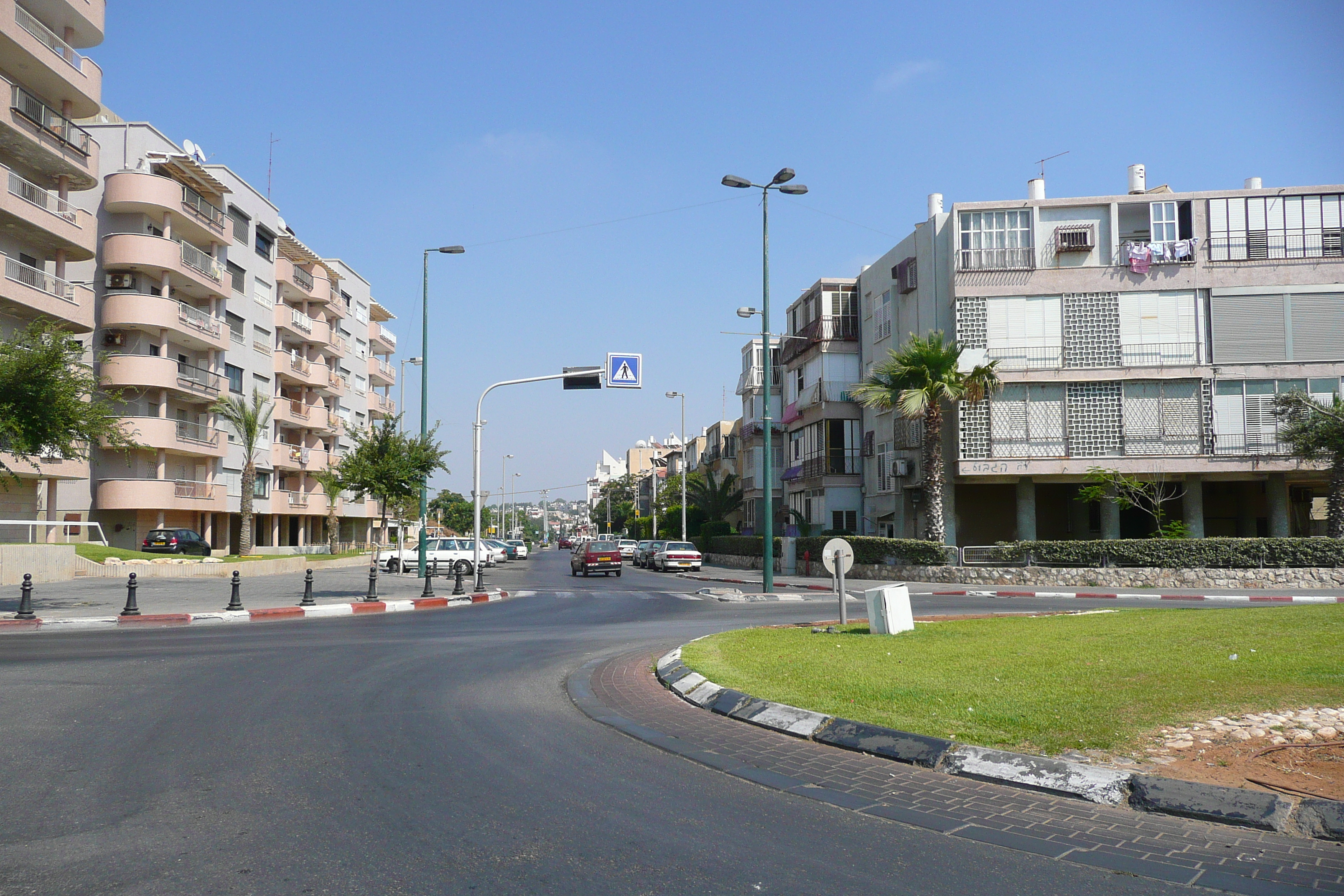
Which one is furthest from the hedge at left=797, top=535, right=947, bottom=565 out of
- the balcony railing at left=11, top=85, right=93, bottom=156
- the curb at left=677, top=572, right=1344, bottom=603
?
the balcony railing at left=11, top=85, right=93, bottom=156

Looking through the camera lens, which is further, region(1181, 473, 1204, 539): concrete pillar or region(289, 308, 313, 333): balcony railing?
region(289, 308, 313, 333): balcony railing

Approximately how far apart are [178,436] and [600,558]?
20205mm

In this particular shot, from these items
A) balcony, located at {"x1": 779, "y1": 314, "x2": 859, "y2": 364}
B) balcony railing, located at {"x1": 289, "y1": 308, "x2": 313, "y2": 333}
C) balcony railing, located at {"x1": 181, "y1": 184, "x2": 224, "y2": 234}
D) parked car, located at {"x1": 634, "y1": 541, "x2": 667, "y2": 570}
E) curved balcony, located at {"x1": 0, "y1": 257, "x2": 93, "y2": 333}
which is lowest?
parked car, located at {"x1": 634, "y1": 541, "x2": 667, "y2": 570}

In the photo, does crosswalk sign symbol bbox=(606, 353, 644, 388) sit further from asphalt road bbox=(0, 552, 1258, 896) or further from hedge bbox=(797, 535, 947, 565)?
asphalt road bbox=(0, 552, 1258, 896)

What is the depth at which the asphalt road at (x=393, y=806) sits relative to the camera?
4.24 meters

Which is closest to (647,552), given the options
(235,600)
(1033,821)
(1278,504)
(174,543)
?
(174,543)

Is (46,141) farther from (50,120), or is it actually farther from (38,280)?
(38,280)

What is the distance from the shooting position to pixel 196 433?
45.1 meters

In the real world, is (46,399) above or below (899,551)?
above

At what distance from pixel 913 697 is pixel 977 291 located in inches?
1119

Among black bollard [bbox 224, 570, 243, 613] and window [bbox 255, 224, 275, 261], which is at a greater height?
window [bbox 255, 224, 275, 261]

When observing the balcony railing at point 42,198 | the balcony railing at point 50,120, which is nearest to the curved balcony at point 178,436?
the balcony railing at point 42,198

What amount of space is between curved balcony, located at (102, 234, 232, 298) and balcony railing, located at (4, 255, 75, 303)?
615 cm

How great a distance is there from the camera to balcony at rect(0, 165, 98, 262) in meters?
31.6
